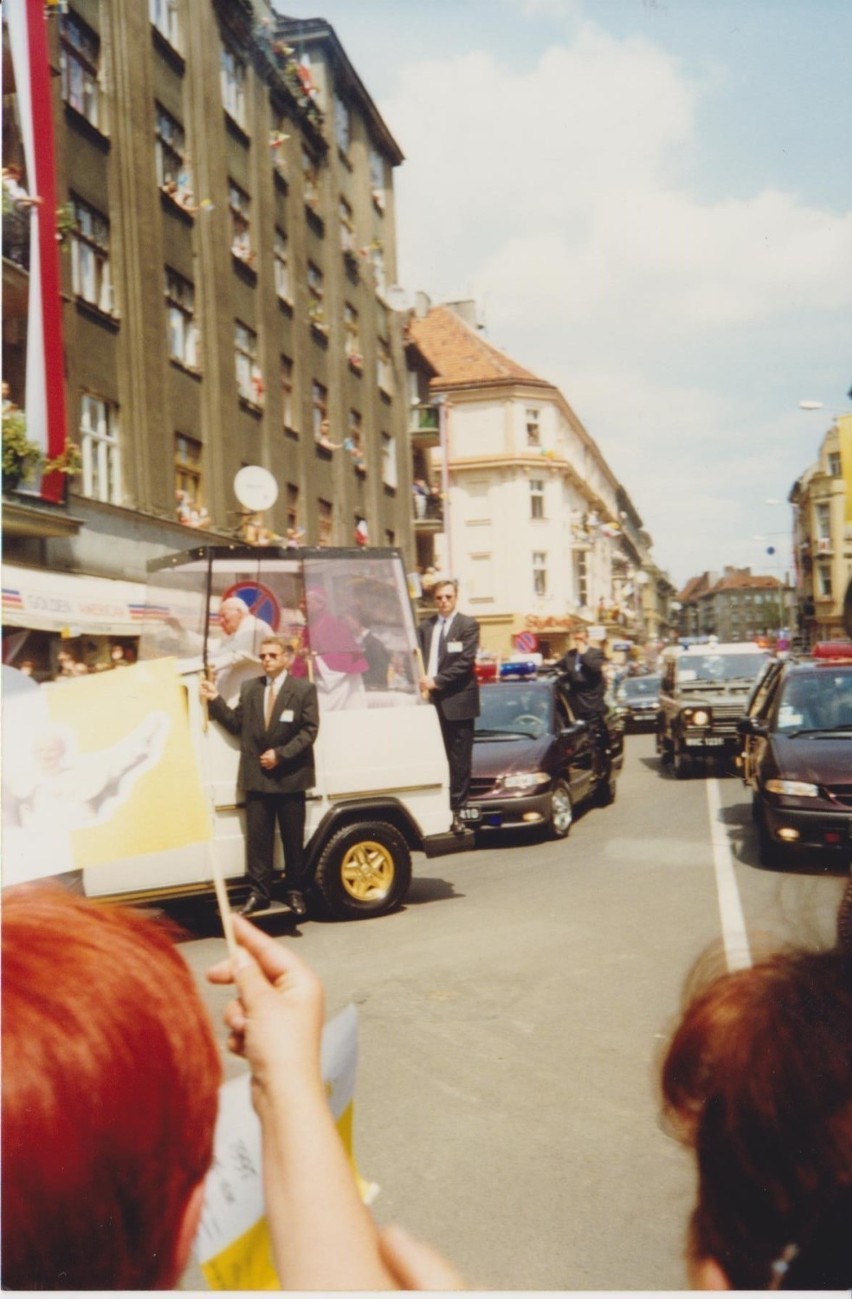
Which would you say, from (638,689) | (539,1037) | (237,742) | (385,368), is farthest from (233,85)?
(638,689)

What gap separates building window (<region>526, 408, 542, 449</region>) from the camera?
3.49 meters

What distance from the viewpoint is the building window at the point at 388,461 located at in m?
3.77

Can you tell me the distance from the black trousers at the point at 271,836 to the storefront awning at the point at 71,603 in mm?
679

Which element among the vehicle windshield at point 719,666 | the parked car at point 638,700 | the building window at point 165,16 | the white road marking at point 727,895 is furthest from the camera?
the parked car at point 638,700

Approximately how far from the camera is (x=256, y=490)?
355 centimetres

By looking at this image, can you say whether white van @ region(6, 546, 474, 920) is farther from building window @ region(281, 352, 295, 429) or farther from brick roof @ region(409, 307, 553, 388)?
brick roof @ region(409, 307, 553, 388)

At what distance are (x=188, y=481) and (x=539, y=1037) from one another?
2.16 meters

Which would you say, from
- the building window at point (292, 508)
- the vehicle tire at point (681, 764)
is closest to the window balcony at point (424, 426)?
the building window at point (292, 508)

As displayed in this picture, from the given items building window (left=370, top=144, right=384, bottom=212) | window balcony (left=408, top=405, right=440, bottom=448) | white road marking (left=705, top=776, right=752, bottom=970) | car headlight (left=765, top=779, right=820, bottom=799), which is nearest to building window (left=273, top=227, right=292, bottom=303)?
building window (left=370, top=144, right=384, bottom=212)

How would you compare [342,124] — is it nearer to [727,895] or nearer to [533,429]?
[533,429]

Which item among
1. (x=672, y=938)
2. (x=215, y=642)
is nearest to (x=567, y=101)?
(x=215, y=642)

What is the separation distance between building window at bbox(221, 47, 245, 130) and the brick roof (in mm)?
Answer: 744

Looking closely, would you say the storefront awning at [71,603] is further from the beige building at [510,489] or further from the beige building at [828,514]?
the beige building at [828,514]

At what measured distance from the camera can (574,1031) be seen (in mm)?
3775
